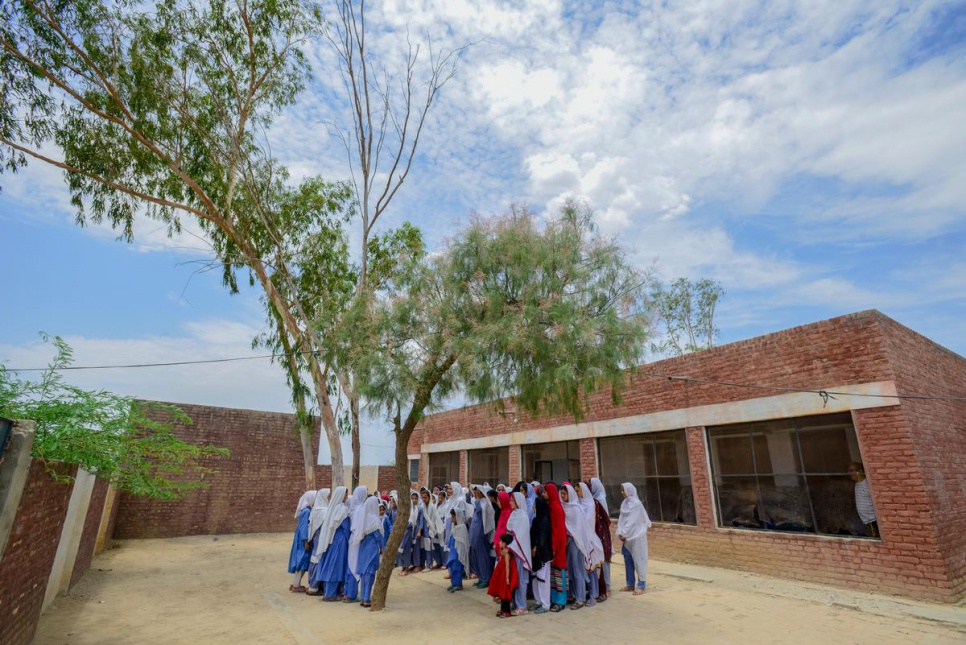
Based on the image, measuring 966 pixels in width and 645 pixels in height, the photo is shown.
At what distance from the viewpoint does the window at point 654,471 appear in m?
10.8

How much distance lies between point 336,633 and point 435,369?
11.1 ft

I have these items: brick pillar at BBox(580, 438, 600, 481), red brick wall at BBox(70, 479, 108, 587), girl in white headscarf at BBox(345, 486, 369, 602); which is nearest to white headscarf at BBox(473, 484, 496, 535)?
girl in white headscarf at BBox(345, 486, 369, 602)

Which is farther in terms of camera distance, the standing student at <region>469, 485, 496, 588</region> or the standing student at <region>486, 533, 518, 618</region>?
the standing student at <region>469, 485, 496, 588</region>

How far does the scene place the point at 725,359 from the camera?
384 inches

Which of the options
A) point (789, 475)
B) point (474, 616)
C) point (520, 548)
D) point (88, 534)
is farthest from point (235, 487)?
point (789, 475)

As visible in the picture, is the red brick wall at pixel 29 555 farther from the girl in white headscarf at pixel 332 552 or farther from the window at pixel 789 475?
the window at pixel 789 475

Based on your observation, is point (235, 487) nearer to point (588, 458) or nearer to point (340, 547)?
point (340, 547)

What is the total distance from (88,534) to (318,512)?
4.38 metres

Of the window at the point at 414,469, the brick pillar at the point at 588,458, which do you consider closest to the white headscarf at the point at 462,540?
the brick pillar at the point at 588,458

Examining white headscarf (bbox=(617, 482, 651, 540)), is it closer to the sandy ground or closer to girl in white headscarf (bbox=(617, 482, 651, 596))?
girl in white headscarf (bbox=(617, 482, 651, 596))

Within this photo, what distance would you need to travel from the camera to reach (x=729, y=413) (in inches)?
373

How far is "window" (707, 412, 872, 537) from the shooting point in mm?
8609

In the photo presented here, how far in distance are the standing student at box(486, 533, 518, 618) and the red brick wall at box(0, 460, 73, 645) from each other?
4.92 meters

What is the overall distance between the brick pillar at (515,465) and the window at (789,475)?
5322mm
